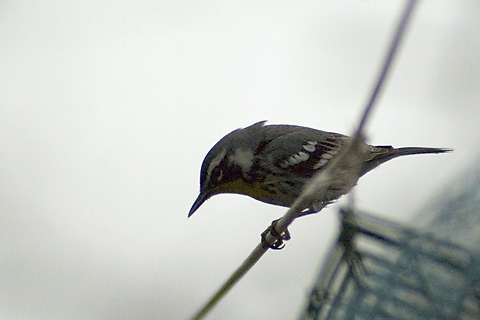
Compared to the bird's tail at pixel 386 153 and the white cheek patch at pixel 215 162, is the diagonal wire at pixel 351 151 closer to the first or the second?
the white cheek patch at pixel 215 162

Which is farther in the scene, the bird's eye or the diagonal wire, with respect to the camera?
the bird's eye

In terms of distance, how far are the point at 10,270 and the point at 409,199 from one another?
3.96 m

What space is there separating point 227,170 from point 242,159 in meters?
0.13

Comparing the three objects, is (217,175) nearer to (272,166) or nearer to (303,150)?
(272,166)

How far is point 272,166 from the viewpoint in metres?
4.16

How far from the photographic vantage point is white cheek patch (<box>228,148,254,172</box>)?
415 cm

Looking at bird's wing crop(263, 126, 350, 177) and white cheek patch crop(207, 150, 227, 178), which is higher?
bird's wing crop(263, 126, 350, 177)

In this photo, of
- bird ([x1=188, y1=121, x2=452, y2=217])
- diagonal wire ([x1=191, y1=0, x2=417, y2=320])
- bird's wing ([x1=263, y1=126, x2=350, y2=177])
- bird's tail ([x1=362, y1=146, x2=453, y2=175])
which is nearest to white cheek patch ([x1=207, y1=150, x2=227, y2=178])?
bird ([x1=188, y1=121, x2=452, y2=217])

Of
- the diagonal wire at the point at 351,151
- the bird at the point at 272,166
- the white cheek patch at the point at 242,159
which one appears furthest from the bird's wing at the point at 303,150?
the diagonal wire at the point at 351,151

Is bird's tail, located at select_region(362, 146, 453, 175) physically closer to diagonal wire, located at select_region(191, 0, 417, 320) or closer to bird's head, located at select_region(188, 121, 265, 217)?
bird's head, located at select_region(188, 121, 265, 217)

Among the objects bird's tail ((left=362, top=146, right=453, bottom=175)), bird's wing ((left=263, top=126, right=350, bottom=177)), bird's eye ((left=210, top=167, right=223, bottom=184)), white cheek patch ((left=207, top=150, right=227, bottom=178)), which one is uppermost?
bird's tail ((left=362, top=146, right=453, bottom=175))

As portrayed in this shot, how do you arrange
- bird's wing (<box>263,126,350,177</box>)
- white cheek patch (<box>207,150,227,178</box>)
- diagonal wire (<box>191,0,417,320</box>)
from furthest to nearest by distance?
bird's wing (<box>263,126,350,177</box>)
white cheek patch (<box>207,150,227,178</box>)
diagonal wire (<box>191,0,417,320</box>)

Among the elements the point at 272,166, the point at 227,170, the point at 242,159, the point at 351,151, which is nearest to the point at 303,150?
the point at 272,166

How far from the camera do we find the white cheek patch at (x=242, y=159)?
4152mm
